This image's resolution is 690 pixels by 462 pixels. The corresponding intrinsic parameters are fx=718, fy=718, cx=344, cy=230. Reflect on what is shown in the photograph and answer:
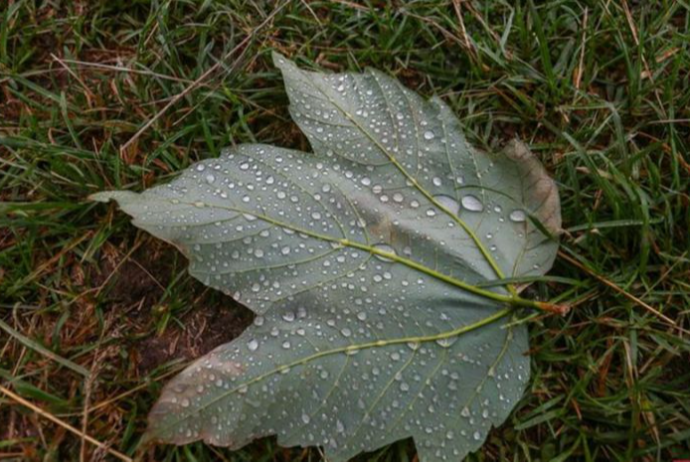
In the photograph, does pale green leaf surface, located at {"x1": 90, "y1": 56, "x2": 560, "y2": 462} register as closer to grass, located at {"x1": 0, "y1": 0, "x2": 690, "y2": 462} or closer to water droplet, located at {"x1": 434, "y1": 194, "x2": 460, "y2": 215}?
water droplet, located at {"x1": 434, "y1": 194, "x2": 460, "y2": 215}

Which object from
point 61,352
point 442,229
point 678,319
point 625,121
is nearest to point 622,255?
point 678,319

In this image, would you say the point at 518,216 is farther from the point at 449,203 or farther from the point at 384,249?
the point at 384,249

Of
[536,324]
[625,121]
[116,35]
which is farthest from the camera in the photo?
[116,35]

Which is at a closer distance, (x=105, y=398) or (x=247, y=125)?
(x=105, y=398)

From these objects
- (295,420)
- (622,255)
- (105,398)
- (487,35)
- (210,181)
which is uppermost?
(487,35)

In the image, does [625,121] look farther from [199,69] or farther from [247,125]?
[199,69]

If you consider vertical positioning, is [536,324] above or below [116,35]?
below

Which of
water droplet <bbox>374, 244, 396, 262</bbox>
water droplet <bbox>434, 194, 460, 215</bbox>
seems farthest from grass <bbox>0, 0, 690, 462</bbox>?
water droplet <bbox>374, 244, 396, 262</bbox>
